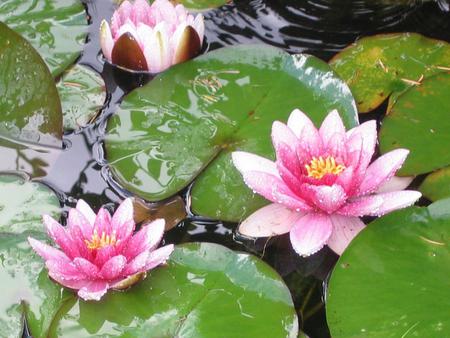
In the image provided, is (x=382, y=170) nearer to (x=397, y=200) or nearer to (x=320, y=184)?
(x=397, y=200)

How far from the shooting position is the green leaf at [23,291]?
173 centimetres

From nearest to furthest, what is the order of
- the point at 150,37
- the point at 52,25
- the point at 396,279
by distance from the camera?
the point at 396,279 → the point at 150,37 → the point at 52,25

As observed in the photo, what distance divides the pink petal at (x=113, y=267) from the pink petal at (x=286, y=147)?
532 millimetres

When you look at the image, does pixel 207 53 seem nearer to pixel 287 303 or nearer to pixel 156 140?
pixel 156 140

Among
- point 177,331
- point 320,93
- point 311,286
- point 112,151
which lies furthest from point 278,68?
point 177,331

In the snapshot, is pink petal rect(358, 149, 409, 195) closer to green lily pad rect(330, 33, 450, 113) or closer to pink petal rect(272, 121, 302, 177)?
pink petal rect(272, 121, 302, 177)

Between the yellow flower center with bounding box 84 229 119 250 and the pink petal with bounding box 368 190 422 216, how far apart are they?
0.74 m

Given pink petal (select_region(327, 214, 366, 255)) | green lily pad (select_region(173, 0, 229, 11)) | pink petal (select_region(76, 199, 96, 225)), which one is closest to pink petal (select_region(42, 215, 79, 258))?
pink petal (select_region(76, 199, 96, 225))

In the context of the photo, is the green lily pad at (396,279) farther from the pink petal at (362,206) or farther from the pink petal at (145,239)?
the pink petal at (145,239)

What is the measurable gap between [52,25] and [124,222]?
1124mm

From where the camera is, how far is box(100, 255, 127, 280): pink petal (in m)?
1.69

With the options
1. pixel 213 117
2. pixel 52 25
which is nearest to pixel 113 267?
pixel 213 117

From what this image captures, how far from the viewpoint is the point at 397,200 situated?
1825 millimetres

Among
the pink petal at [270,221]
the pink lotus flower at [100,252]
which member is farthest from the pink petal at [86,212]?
the pink petal at [270,221]
